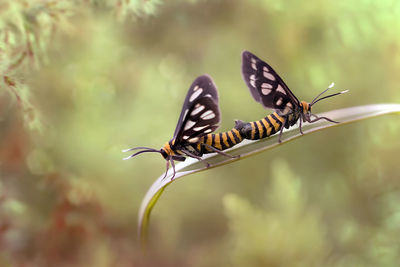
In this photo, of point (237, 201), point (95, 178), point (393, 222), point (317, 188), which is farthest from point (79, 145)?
point (393, 222)

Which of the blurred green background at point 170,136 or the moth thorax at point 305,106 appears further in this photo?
the blurred green background at point 170,136

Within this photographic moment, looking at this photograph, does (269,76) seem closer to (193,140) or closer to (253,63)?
(253,63)

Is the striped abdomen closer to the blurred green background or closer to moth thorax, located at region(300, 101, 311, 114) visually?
moth thorax, located at region(300, 101, 311, 114)

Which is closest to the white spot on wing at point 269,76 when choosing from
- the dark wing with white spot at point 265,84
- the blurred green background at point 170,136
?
the dark wing with white spot at point 265,84

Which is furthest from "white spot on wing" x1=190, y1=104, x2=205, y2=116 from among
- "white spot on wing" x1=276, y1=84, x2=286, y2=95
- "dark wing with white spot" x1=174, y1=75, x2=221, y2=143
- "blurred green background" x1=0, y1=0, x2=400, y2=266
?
"blurred green background" x1=0, y1=0, x2=400, y2=266

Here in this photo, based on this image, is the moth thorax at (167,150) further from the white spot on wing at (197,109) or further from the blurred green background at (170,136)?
the blurred green background at (170,136)

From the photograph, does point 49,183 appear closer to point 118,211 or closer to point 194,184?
point 118,211

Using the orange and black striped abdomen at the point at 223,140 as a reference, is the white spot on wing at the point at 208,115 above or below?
above
